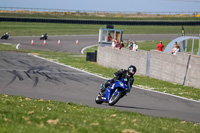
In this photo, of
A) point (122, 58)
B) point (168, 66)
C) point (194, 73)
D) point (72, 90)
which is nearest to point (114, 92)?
point (72, 90)

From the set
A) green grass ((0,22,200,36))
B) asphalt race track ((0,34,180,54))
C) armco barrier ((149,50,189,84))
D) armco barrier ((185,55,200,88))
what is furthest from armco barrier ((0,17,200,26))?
armco barrier ((185,55,200,88))

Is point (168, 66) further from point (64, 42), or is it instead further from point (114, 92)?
point (64, 42)

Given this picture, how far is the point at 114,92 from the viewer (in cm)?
1308

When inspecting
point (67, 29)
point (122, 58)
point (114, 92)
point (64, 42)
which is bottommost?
point (64, 42)

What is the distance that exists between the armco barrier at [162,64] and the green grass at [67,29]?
30.9 meters

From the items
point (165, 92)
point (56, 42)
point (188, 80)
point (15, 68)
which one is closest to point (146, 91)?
point (165, 92)

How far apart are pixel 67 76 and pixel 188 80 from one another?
696 centimetres

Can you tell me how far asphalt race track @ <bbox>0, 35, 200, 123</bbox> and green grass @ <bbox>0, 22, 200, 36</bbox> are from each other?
3228cm

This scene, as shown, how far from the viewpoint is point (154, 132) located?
8.09 meters

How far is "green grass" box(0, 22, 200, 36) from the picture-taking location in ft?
193

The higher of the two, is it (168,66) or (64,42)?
(168,66)

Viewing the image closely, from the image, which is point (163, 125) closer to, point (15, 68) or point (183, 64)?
point (183, 64)

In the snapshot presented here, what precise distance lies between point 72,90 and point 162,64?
7.39 metres

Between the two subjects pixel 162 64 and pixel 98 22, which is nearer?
pixel 162 64
